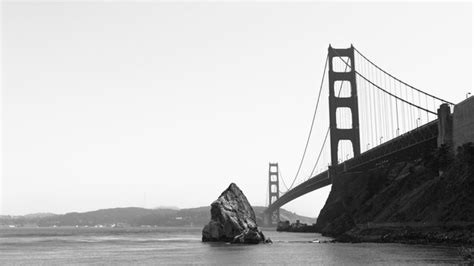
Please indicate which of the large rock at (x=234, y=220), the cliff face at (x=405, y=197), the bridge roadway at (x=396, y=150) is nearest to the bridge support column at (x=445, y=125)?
the cliff face at (x=405, y=197)

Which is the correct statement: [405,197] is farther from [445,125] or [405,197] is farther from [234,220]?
[234,220]

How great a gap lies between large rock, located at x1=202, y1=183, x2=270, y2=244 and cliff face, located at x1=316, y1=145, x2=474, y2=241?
15.9 metres

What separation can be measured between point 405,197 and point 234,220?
24774 millimetres

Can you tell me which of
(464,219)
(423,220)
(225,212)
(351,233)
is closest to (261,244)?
(225,212)

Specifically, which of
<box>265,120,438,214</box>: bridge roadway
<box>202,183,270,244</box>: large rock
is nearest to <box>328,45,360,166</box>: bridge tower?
<box>265,120,438,214</box>: bridge roadway

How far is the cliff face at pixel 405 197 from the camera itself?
228 feet

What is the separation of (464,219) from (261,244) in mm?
28746

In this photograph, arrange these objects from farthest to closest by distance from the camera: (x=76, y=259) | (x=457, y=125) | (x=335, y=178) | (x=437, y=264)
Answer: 1. (x=335, y=178)
2. (x=457, y=125)
3. (x=76, y=259)
4. (x=437, y=264)

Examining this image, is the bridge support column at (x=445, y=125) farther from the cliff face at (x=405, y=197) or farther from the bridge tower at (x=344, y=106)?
the bridge tower at (x=344, y=106)

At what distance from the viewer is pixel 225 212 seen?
280 feet

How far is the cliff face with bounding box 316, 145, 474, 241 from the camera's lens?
2739 inches

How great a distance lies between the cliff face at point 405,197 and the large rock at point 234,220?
1588 cm

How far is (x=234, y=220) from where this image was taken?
3391 inches

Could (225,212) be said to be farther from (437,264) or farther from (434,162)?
(437,264)
